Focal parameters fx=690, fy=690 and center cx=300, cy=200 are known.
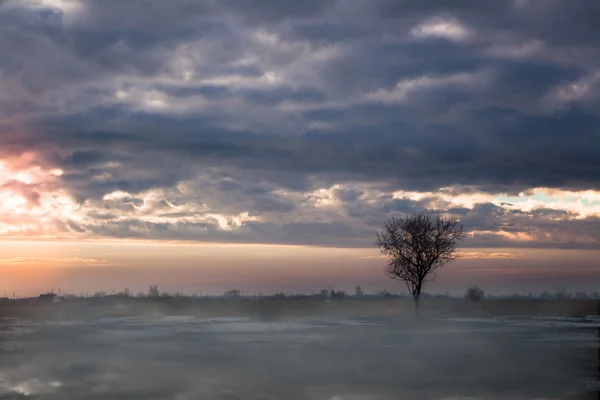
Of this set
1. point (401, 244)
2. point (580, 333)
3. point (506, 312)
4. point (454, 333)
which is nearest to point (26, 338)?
point (454, 333)

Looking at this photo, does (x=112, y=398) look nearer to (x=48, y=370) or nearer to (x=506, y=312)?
(x=48, y=370)

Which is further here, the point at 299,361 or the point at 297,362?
the point at 299,361

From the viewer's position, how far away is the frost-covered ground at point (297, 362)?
26094 millimetres

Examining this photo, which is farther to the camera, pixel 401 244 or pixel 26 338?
pixel 401 244

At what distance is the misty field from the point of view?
1029 inches

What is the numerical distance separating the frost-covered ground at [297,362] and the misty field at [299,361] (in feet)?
0.17

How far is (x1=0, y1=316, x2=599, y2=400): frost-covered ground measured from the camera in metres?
26.1

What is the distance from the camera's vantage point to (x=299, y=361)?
35.2 metres

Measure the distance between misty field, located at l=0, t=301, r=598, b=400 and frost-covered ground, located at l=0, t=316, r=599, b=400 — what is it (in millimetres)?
51

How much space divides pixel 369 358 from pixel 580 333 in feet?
72.8

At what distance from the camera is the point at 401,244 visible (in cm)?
8750

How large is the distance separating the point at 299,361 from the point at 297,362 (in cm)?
42

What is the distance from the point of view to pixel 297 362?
34812 mm

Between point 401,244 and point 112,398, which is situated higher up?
point 401,244
